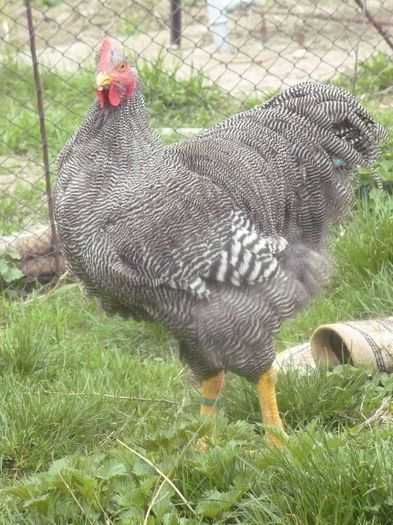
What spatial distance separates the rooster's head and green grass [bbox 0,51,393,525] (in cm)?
134

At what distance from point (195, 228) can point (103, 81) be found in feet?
2.35

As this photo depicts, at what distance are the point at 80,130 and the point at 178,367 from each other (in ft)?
4.79

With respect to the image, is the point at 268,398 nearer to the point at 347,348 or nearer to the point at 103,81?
the point at 347,348

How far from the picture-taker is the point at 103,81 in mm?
4398

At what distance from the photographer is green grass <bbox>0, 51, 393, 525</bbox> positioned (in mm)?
3535

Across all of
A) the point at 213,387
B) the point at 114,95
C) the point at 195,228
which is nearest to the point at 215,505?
the point at 195,228

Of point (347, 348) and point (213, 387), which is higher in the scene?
point (347, 348)

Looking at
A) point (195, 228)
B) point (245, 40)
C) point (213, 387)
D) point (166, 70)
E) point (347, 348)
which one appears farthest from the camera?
point (245, 40)

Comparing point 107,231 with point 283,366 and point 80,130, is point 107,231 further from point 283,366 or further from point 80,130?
point 283,366

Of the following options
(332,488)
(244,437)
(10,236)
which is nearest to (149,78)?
(10,236)

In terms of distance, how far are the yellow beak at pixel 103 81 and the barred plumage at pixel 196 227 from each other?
3 cm

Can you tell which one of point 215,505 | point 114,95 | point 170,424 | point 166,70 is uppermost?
point 114,95

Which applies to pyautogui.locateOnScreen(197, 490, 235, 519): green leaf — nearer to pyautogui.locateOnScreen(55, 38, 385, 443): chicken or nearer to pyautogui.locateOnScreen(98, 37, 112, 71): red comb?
pyautogui.locateOnScreen(55, 38, 385, 443): chicken

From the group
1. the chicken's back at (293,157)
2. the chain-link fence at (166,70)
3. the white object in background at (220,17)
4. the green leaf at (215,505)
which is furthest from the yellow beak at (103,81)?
the white object in background at (220,17)
